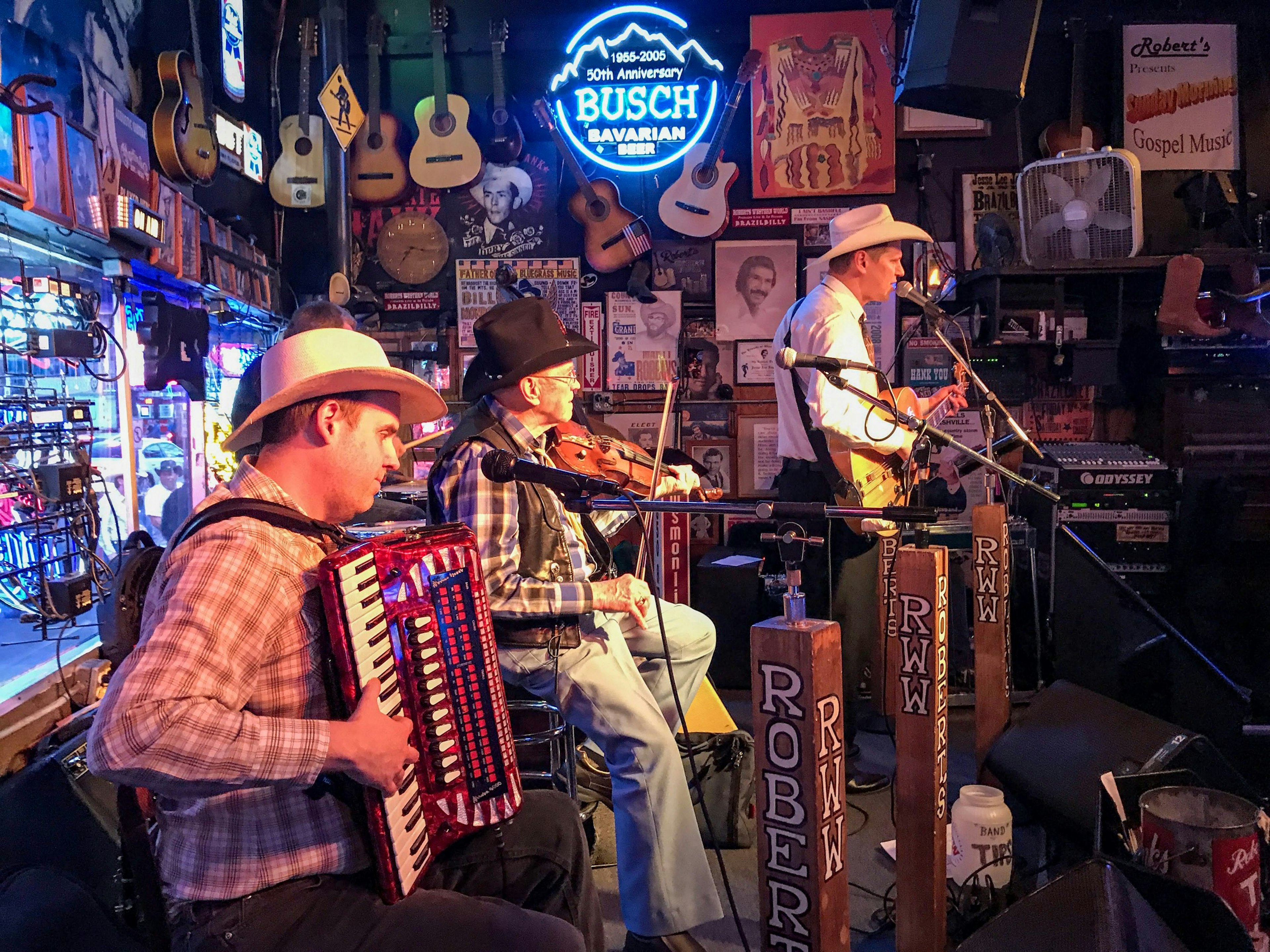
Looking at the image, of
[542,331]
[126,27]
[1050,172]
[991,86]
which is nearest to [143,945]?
[542,331]

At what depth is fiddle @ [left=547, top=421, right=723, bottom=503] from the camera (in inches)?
108

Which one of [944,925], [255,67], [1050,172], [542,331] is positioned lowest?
[944,925]

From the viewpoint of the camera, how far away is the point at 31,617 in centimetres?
303

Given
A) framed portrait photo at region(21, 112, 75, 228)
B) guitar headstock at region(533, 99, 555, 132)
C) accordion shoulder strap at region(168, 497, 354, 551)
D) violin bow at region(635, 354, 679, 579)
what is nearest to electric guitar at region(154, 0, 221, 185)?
framed portrait photo at region(21, 112, 75, 228)

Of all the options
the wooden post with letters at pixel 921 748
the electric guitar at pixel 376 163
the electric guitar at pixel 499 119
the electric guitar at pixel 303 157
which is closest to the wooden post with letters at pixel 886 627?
the wooden post with letters at pixel 921 748

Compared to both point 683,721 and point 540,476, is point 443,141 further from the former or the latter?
point 683,721

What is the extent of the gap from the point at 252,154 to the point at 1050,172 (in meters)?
4.54

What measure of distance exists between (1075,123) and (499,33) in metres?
3.50

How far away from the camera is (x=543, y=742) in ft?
8.13

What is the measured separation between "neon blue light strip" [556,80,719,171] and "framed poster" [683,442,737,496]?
175 cm

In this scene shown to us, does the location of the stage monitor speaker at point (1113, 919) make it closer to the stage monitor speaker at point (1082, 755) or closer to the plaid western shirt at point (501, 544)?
the stage monitor speaker at point (1082, 755)

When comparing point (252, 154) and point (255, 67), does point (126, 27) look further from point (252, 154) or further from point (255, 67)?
point (255, 67)

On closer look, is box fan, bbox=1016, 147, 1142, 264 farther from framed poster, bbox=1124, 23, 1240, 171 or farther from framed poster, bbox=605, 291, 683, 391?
framed poster, bbox=605, 291, 683, 391

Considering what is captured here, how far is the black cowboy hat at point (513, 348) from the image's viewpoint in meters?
2.39
